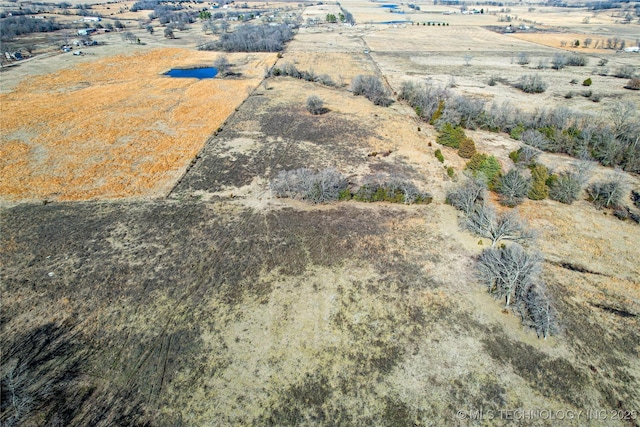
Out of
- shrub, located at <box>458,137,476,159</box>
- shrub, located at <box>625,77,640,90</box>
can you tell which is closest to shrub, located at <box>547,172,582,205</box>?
shrub, located at <box>458,137,476,159</box>

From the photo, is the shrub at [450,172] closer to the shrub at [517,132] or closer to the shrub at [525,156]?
the shrub at [525,156]

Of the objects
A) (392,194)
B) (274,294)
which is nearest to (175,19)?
(392,194)

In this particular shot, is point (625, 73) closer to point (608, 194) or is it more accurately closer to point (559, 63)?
point (559, 63)

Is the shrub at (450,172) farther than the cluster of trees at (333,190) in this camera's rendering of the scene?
Yes

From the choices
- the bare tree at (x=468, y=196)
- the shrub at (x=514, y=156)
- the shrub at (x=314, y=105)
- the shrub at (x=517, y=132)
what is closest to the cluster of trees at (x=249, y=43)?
the shrub at (x=314, y=105)

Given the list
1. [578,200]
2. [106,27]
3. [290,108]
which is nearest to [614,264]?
[578,200]

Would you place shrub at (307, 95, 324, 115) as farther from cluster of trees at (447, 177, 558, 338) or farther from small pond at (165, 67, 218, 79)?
small pond at (165, 67, 218, 79)
